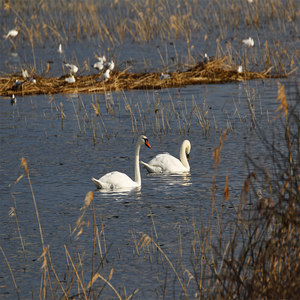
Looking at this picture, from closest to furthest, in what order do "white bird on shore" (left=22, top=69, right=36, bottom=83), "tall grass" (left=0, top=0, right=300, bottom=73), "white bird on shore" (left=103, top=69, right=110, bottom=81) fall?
"white bird on shore" (left=103, top=69, right=110, bottom=81) < "white bird on shore" (left=22, top=69, right=36, bottom=83) < "tall grass" (left=0, top=0, right=300, bottom=73)

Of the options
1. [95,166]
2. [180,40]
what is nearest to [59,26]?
[180,40]

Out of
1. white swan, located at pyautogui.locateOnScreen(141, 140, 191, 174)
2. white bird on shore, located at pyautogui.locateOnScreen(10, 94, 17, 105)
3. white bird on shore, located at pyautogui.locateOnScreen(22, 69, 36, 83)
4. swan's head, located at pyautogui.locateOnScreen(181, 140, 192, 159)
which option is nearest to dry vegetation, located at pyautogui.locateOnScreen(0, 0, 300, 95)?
white bird on shore, located at pyautogui.locateOnScreen(22, 69, 36, 83)

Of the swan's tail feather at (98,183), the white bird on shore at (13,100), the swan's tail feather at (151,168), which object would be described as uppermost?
the white bird on shore at (13,100)

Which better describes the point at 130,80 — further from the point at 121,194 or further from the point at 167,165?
the point at 121,194

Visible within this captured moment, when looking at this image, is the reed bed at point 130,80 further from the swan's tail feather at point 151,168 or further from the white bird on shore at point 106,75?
the swan's tail feather at point 151,168

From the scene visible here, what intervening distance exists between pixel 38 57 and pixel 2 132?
11.6 meters

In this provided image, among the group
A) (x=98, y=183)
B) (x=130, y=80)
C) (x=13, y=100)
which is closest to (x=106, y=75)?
(x=130, y=80)

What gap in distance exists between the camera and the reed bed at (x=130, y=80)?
20766mm

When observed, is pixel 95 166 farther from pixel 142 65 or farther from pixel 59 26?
pixel 59 26

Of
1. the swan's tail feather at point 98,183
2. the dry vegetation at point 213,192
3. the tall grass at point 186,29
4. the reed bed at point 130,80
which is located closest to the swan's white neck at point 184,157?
the dry vegetation at point 213,192

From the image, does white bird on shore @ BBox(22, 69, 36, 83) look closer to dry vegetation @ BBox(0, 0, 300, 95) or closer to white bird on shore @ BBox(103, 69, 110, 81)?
dry vegetation @ BBox(0, 0, 300, 95)

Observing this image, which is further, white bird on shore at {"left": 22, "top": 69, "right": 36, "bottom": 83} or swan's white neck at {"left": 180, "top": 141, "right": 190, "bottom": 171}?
white bird on shore at {"left": 22, "top": 69, "right": 36, "bottom": 83}

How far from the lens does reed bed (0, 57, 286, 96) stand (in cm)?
2077

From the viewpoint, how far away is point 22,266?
759 cm
